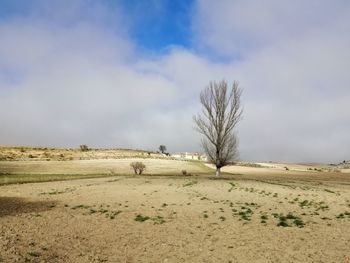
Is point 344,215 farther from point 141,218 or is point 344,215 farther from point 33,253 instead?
point 33,253

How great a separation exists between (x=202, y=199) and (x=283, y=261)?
14.3 m

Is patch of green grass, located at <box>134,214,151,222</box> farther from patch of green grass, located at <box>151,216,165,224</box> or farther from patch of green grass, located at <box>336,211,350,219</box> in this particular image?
patch of green grass, located at <box>336,211,350,219</box>

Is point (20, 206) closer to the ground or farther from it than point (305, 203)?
closer to the ground

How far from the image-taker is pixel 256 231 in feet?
57.2

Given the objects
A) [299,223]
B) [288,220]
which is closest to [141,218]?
[288,220]

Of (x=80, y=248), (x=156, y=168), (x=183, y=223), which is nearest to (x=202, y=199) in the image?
(x=183, y=223)

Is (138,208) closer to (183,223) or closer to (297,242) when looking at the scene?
(183,223)

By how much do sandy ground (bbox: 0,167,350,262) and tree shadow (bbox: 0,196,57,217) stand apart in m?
0.05

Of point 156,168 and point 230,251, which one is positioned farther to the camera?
point 156,168

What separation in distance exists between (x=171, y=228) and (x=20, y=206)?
10240mm

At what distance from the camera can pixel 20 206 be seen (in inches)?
920

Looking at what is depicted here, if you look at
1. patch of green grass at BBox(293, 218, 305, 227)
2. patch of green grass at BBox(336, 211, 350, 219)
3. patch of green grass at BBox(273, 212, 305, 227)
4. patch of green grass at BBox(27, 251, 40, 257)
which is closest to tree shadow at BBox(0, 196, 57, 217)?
patch of green grass at BBox(27, 251, 40, 257)

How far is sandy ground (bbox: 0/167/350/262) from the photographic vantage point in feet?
44.4

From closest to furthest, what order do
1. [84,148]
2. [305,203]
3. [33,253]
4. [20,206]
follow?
[33,253] → [20,206] → [305,203] → [84,148]
